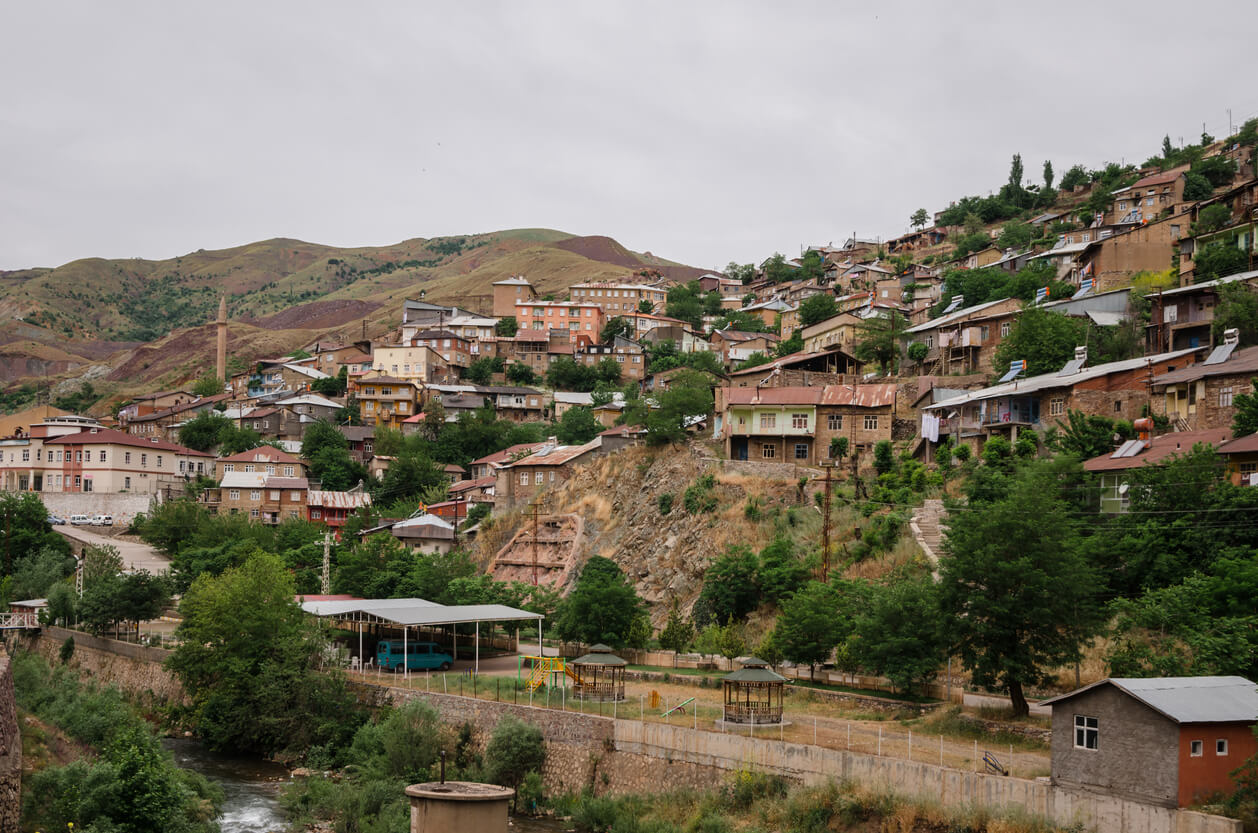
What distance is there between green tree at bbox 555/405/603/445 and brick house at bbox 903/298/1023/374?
83.4 ft

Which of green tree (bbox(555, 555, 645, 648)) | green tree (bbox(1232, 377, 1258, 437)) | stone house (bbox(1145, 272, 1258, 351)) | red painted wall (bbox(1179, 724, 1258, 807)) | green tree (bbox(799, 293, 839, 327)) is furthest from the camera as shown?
green tree (bbox(799, 293, 839, 327))

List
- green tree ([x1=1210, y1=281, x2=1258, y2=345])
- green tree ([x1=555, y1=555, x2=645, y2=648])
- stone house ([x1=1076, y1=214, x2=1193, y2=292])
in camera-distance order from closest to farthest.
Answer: green tree ([x1=555, y1=555, x2=645, y2=648])
green tree ([x1=1210, y1=281, x2=1258, y2=345])
stone house ([x1=1076, y1=214, x2=1193, y2=292])

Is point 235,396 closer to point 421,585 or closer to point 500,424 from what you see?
point 500,424

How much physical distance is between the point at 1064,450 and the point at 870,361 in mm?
28290

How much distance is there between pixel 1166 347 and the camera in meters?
48.3

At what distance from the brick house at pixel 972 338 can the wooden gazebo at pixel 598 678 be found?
1270 inches

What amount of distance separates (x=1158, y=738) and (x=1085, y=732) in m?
1.36

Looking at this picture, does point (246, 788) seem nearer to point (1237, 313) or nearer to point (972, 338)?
point (1237, 313)

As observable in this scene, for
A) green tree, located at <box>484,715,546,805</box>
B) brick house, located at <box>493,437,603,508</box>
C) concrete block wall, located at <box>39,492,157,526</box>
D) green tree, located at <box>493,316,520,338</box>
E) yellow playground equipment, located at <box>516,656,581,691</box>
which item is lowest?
green tree, located at <box>484,715,546,805</box>

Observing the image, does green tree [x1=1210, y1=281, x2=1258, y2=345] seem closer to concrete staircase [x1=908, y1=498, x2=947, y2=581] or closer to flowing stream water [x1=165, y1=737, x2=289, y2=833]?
concrete staircase [x1=908, y1=498, x2=947, y2=581]

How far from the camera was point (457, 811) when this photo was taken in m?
15.9

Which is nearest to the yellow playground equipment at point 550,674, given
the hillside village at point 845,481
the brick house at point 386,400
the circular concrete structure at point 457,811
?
the hillside village at point 845,481

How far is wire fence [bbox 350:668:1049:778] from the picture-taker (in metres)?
23.0

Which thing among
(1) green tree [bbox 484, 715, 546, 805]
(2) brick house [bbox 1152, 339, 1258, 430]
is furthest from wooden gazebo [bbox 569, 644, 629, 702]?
(2) brick house [bbox 1152, 339, 1258, 430]
